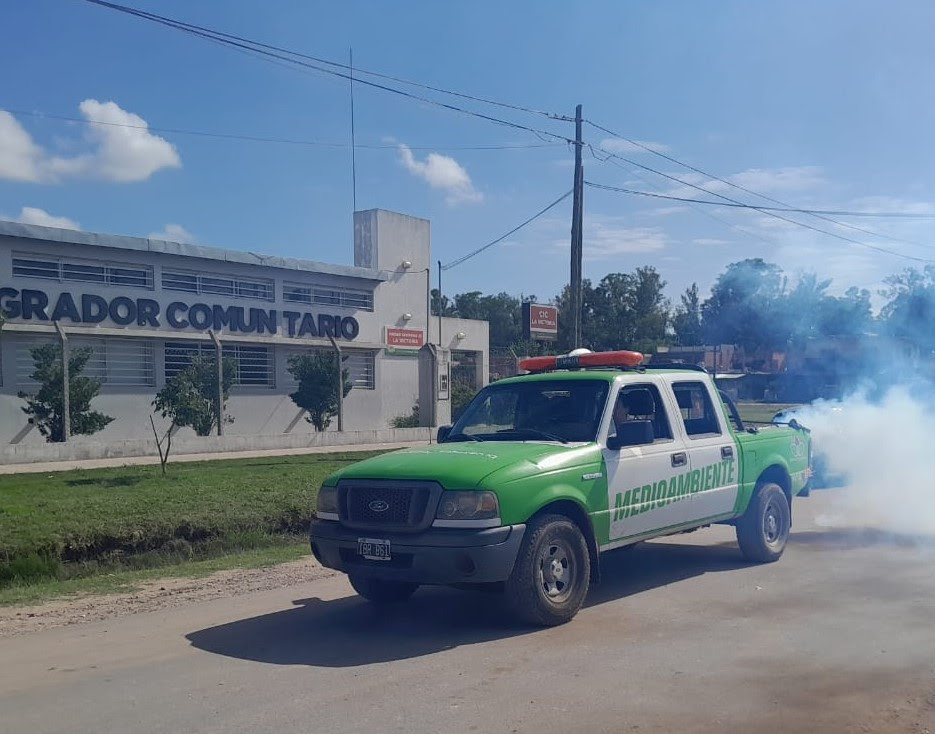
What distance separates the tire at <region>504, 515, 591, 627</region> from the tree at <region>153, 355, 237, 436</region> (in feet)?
32.7

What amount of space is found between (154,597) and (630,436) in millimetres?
4589

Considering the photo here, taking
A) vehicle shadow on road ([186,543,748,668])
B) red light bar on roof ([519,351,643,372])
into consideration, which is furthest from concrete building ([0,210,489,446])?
vehicle shadow on road ([186,543,748,668])

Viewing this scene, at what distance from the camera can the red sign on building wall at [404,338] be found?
122 feet

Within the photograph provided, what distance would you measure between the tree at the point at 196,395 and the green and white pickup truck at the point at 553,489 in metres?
8.97

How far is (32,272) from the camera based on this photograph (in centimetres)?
2534

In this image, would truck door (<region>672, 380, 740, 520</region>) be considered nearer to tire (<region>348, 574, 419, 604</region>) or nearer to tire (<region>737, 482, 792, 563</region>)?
tire (<region>737, 482, 792, 563</region>)

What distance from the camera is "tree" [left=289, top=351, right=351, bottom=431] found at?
3002 cm

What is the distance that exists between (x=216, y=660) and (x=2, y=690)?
1.32m

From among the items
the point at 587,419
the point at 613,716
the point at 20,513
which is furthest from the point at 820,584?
the point at 20,513

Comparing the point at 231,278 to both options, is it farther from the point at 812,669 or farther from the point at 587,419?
the point at 812,669

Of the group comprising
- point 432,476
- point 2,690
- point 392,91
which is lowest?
point 2,690

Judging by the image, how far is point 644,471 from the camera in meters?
8.16

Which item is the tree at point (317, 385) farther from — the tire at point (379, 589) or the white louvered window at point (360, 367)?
the tire at point (379, 589)

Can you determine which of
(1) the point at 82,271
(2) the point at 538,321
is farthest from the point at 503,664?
(1) the point at 82,271
